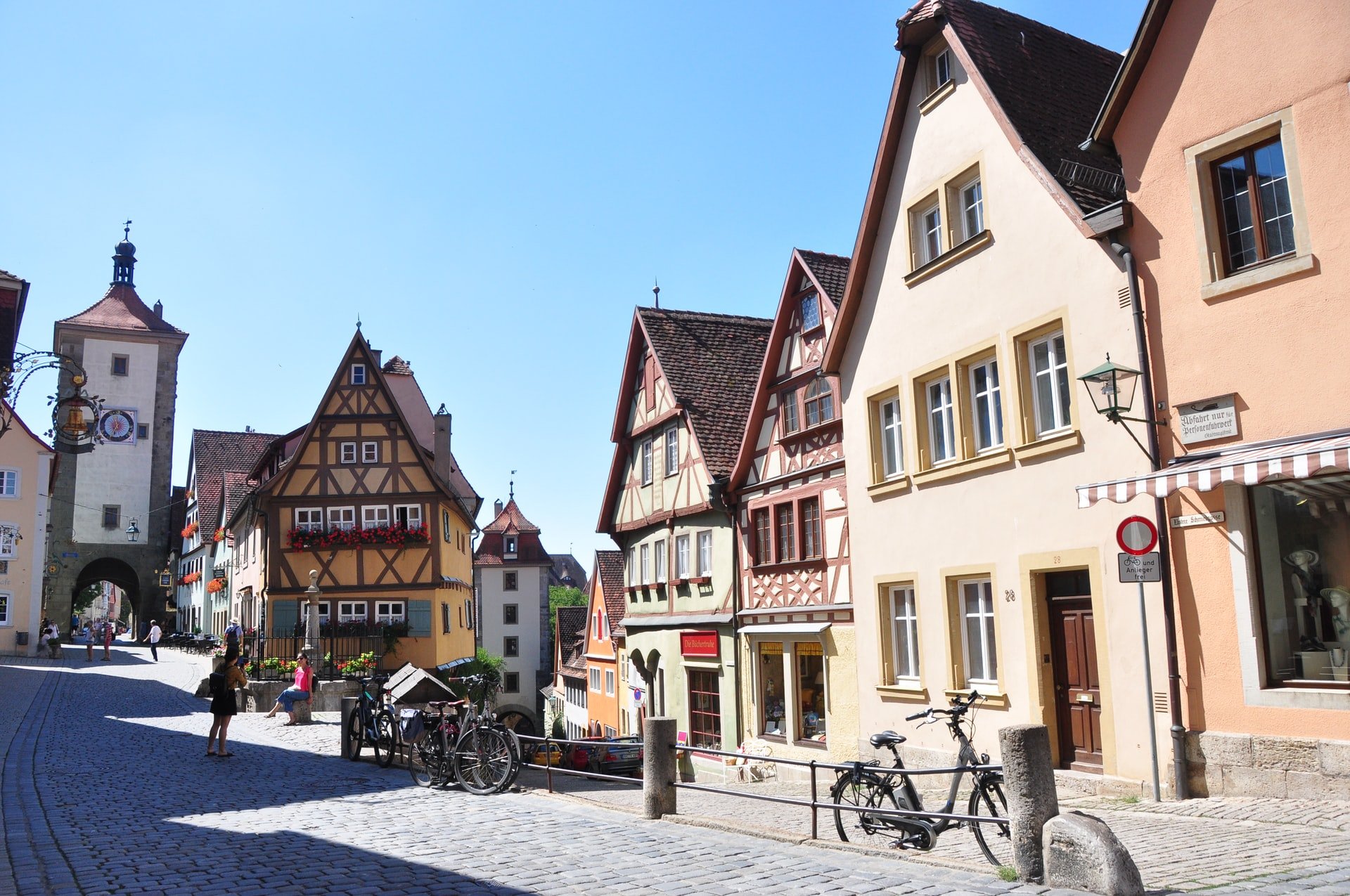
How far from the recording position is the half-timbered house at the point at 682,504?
2330 centimetres

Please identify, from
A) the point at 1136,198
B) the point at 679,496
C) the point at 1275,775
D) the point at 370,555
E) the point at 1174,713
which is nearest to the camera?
the point at 1275,775

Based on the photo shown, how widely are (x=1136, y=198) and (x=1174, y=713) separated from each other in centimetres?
550

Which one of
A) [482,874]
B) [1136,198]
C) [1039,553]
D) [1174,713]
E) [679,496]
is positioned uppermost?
[1136,198]

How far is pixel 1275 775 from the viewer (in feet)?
33.7

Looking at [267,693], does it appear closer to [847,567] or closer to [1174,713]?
[847,567]

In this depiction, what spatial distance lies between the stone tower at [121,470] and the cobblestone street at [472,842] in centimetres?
5261

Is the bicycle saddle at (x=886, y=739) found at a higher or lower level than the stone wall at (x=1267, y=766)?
higher

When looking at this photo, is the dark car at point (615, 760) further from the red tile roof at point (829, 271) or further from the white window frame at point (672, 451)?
the red tile roof at point (829, 271)

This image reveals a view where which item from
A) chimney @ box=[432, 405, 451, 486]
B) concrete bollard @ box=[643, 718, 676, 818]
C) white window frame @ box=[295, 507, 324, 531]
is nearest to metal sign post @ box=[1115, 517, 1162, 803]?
concrete bollard @ box=[643, 718, 676, 818]

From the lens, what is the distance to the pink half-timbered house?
18.9 meters

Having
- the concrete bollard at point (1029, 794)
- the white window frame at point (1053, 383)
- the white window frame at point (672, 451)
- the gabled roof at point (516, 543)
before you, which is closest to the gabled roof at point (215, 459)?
the gabled roof at point (516, 543)

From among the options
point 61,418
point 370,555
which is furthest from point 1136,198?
point 370,555

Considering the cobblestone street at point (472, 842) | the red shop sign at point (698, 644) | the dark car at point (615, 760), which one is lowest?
the dark car at point (615, 760)

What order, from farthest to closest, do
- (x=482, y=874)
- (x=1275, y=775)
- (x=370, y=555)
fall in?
(x=370, y=555) < (x=1275, y=775) < (x=482, y=874)
